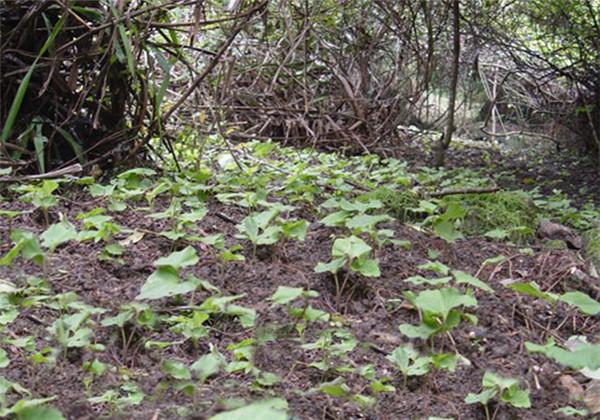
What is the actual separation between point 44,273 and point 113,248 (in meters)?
0.25

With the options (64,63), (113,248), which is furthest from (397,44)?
(113,248)

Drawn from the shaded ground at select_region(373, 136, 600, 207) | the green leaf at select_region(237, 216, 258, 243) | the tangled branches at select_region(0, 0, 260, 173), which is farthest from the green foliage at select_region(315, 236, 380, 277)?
the shaded ground at select_region(373, 136, 600, 207)

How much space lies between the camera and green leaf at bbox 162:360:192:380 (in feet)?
4.24

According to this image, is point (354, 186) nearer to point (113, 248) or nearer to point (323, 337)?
point (113, 248)

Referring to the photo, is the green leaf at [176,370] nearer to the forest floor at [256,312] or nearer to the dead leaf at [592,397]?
the forest floor at [256,312]

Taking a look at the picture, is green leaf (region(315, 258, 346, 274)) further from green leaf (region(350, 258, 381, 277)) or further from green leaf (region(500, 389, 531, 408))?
green leaf (region(500, 389, 531, 408))

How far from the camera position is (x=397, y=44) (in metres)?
5.16

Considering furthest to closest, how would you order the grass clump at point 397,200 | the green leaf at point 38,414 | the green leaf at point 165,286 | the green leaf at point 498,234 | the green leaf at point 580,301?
the grass clump at point 397,200, the green leaf at point 498,234, the green leaf at point 580,301, the green leaf at point 165,286, the green leaf at point 38,414

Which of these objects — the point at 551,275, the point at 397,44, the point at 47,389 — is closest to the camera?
the point at 47,389

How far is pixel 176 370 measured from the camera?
4.26ft

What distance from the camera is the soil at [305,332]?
129 cm

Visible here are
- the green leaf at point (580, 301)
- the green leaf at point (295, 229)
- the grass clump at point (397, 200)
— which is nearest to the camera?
the green leaf at point (580, 301)

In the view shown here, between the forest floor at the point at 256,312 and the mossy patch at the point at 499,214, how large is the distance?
2cm

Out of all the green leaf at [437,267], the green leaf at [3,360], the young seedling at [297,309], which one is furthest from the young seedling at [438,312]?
the green leaf at [3,360]
